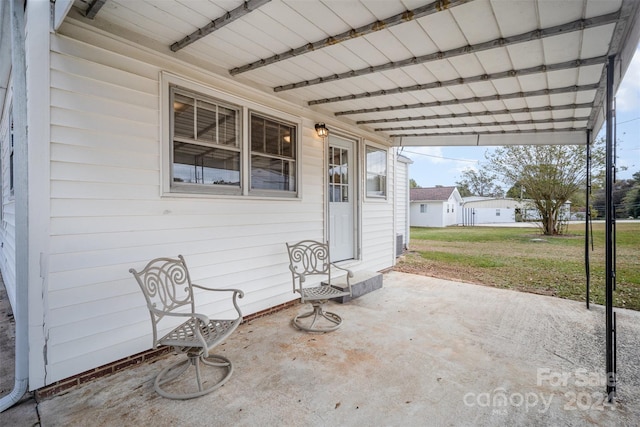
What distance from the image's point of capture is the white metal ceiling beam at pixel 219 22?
2.03m

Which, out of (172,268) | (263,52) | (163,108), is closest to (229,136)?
(163,108)

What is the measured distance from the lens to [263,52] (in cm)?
279

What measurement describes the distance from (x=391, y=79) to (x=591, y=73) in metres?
1.85

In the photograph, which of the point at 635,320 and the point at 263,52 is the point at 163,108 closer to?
the point at 263,52

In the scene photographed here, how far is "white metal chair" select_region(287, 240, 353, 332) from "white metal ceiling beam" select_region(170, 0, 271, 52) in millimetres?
2424

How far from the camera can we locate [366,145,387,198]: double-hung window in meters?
5.85

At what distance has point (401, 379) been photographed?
2.40 metres

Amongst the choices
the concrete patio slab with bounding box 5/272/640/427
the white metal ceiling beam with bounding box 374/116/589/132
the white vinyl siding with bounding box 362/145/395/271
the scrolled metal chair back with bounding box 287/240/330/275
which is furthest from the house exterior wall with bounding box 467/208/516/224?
the scrolled metal chair back with bounding box 287/240/330/275

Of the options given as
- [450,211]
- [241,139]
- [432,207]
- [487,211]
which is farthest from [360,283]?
[487,211]

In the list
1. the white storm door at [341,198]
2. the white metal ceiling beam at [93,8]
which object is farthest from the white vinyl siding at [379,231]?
the white metal ceiling beam at [93,8]

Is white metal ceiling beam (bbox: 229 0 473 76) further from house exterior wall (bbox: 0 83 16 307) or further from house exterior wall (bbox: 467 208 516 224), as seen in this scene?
house exterior wall (bbox: 467 208 516 224)

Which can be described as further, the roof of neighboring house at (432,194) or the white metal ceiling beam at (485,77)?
the roof of neighboring house at (432,194)

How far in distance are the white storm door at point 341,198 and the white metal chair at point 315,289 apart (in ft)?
2.25

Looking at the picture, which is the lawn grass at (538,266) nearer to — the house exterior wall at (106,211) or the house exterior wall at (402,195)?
the house exterior wall at (402,195)
